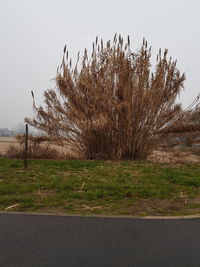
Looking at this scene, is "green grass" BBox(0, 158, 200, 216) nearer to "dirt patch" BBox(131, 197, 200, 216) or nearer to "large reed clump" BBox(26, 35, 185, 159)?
"dirt patch" BBox(131, 197, 200, 216)

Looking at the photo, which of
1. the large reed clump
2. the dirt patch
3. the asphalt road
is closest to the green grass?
the dirt patch

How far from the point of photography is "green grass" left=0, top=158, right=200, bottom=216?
13.0ft

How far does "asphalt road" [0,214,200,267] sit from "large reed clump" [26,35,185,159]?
659cm

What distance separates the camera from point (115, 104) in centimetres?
1004

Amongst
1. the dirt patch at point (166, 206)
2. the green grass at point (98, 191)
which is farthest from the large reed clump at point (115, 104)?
the dirt patch at point (166, 206)

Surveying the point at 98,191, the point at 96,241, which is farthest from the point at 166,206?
the point at 96,241

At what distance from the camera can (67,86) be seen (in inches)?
408

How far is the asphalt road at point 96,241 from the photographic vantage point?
2.42m

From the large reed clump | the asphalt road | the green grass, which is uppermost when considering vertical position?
the large reed clump

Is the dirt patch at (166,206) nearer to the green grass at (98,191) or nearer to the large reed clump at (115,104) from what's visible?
the green grass at (98,191)

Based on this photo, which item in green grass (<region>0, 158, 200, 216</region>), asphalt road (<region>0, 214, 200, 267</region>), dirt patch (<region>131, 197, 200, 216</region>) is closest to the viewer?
asphalt road (<region>0, 214, 200, 267</region>)

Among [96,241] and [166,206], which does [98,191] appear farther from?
[96,241]

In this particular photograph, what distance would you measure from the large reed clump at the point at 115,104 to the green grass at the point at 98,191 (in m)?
3.22

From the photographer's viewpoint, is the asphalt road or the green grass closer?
the asphalt road
